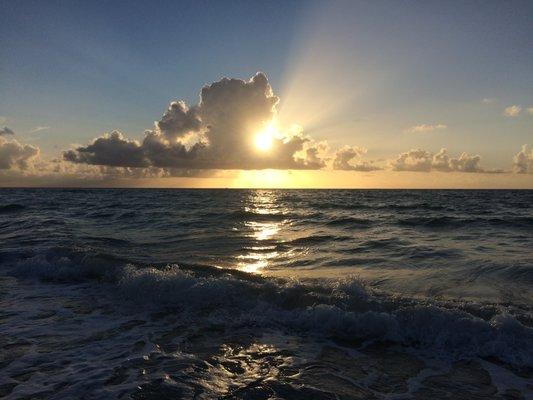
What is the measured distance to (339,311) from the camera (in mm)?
8672

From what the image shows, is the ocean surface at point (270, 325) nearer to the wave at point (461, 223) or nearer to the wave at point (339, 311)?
the wave at point (339, 311)

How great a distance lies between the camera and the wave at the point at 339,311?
748 cm

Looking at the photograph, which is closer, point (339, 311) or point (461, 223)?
point (339, 311)

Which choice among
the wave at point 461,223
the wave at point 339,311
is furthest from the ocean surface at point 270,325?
the wave at point 461,223

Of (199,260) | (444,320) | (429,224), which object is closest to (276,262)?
(199,260)

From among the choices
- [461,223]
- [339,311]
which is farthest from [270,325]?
[461,223]

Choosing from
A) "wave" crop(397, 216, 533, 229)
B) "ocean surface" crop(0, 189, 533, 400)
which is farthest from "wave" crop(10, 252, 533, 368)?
"wave" crop(397, 216, 533, 229)

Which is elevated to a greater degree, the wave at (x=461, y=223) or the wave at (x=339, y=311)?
the wave at (x=339, y=311)

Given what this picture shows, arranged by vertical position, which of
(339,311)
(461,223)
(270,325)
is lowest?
(461,223)

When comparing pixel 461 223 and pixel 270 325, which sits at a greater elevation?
pixel 270 325

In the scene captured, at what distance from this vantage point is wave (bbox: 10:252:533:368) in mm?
7477

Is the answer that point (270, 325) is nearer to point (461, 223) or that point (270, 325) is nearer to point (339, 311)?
point (339, 311)

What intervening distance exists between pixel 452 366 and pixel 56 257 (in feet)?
47.5

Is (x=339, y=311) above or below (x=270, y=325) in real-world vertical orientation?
above
